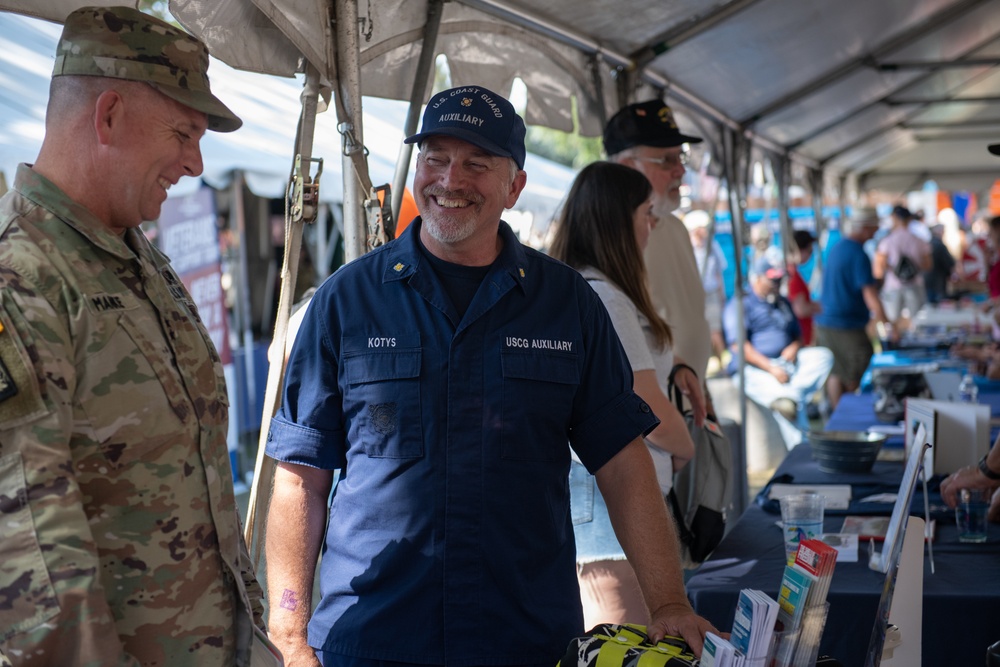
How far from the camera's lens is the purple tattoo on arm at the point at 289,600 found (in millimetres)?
1782

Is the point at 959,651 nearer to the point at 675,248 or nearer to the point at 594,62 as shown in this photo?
the point at 675,248

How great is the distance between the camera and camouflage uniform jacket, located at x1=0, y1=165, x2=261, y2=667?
3.75 ft

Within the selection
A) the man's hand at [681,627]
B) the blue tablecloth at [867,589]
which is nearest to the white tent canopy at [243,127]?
the blue tablecloth at [867,589]

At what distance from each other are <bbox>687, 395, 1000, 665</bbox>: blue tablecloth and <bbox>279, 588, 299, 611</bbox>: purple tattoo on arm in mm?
977

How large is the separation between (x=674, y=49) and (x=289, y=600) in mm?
3440

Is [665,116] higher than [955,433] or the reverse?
higher

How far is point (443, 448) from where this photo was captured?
68.7 inches

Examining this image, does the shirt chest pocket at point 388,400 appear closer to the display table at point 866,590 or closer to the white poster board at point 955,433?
the display table at point 866,590

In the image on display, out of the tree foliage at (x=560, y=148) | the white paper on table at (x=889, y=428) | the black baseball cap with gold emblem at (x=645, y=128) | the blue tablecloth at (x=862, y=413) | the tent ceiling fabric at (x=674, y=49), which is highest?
the tree foliage at (x=560, y=148)

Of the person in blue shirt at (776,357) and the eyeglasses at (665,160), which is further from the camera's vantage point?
the person in blue shirt at (776,357)

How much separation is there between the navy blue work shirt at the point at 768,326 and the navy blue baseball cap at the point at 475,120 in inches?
234

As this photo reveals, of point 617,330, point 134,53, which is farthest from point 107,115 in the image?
point 617,330

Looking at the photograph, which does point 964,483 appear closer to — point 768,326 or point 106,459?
point 106,459

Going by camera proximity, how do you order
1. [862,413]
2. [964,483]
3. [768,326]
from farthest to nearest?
[768,326] → [862,413] → [964,483]
